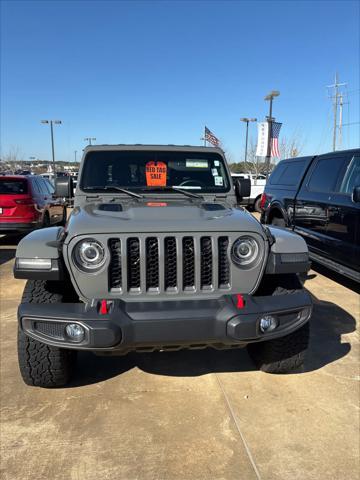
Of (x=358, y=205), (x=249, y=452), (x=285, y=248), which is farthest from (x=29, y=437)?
(x=358, y=205)

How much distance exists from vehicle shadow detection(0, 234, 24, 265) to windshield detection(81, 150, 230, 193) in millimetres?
4398

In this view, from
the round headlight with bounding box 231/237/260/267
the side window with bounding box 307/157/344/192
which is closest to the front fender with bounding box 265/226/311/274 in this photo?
the round headlight with bounding box 231/237/260/267

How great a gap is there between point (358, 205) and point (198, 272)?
10.8 ft

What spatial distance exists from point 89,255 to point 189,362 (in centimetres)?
154

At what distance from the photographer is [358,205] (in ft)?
16.6

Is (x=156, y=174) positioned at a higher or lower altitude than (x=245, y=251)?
higher

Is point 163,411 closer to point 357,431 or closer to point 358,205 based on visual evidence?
point 357,431

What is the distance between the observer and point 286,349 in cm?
315

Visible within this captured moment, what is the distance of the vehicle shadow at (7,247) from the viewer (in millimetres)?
7889

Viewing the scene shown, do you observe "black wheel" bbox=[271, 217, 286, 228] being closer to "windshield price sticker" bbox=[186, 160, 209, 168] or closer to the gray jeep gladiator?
"windshield price sticker" bbox=[186, 160, 209, 168]

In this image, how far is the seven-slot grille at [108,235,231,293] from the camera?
2594mm

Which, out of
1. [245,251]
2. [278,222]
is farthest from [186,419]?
[278,222]

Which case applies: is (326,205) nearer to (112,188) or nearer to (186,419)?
(112,188)

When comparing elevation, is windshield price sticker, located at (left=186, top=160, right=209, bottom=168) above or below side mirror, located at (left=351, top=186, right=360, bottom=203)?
above
